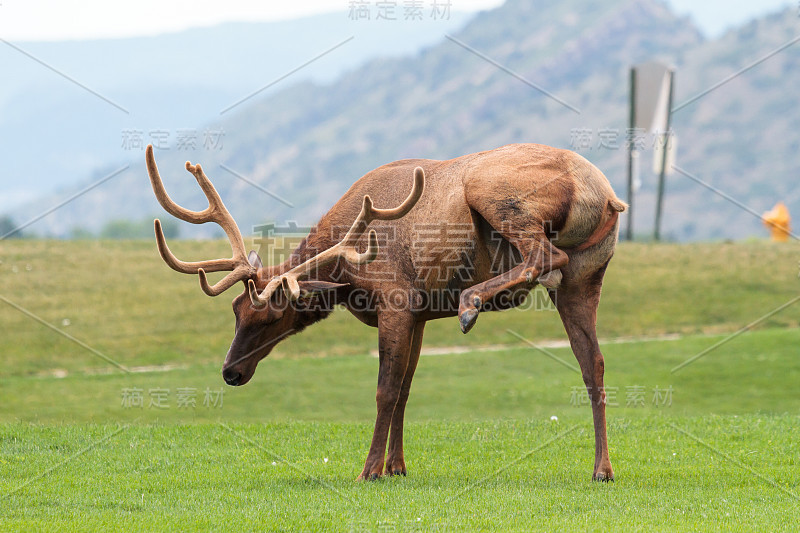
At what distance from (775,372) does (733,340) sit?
2633mm

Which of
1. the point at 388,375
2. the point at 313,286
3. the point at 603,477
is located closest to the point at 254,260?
the point at 313,286

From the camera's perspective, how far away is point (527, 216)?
848 centimetres

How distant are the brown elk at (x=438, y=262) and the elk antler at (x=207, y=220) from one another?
0.07 ft

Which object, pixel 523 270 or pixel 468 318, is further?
pixel 523 270

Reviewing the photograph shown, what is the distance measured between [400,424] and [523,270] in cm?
228

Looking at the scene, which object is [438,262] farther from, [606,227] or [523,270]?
[606,227]

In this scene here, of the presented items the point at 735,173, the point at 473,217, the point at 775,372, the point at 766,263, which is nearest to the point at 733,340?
the point at 775,372

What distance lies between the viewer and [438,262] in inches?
354

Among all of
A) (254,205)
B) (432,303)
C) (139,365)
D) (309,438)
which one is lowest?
(254,205)

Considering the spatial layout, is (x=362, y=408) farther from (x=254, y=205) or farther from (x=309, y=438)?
(x=254, y=205)

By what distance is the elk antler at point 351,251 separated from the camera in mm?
8648

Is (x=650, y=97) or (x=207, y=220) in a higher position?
(x=650, y=97)

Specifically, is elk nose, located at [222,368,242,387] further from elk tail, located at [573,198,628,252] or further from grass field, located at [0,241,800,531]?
elk tail, located at [573,198,628,252]

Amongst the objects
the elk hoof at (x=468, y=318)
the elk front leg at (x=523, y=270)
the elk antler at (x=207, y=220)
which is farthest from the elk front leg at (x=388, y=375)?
the elk antler at (x=207, y=220)
